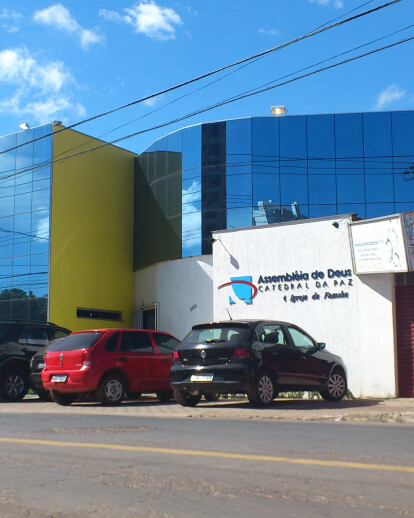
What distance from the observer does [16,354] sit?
17.2 meters

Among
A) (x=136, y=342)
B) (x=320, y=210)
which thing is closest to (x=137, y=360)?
(x=136, y=342)

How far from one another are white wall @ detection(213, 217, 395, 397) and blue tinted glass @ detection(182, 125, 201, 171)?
10.2 metres

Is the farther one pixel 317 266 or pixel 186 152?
pixel 186 152

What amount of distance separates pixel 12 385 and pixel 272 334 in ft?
22.2

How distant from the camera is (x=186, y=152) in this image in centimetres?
3152

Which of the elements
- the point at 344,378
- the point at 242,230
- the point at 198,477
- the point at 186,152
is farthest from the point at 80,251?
the point at 198,477

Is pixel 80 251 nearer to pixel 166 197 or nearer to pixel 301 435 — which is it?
pixel 166 197

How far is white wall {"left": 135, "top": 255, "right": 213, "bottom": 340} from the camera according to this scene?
29656 millimetres

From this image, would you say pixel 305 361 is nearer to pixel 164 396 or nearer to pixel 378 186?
pixel 164 396

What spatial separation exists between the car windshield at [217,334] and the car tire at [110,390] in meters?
1.99

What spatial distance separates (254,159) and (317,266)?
42.9ft

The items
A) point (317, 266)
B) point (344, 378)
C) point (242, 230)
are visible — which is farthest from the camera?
point (242, 230)

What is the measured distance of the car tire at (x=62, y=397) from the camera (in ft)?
51.5

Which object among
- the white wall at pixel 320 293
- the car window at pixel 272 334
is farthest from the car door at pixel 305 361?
the white wall at pixel 320 293
